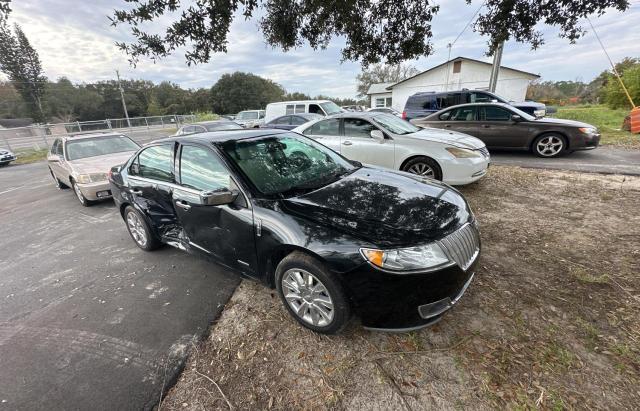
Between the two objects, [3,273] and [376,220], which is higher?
[376,220]

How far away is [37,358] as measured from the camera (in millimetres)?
2326

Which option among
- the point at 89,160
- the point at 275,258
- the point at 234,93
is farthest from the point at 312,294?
the point at 234,93

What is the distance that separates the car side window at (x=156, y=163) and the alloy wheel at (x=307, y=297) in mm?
1857

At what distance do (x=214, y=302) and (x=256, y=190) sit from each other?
1.27 m

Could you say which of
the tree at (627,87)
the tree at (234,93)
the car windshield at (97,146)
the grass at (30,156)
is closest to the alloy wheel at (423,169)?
the car windshield at (97,146)

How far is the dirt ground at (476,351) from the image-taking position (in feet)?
5.87

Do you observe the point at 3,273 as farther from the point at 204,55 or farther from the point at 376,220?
the point at 376,220

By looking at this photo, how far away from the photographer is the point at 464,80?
26.3 metres

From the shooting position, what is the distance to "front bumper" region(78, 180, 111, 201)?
5895 millimetres

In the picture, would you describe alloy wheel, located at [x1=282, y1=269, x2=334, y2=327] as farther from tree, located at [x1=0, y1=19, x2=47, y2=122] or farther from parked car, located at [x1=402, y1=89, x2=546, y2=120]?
tree, located at [x1=0, y1=19, x2=47, y2=122]

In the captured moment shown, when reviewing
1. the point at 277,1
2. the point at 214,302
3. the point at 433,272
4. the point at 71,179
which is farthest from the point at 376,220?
the point at 71,179

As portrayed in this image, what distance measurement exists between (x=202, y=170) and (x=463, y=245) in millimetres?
2444

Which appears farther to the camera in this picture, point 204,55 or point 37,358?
point 204,55

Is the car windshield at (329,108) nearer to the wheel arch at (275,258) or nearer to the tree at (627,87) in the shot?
the wheel arch at (275,258)
